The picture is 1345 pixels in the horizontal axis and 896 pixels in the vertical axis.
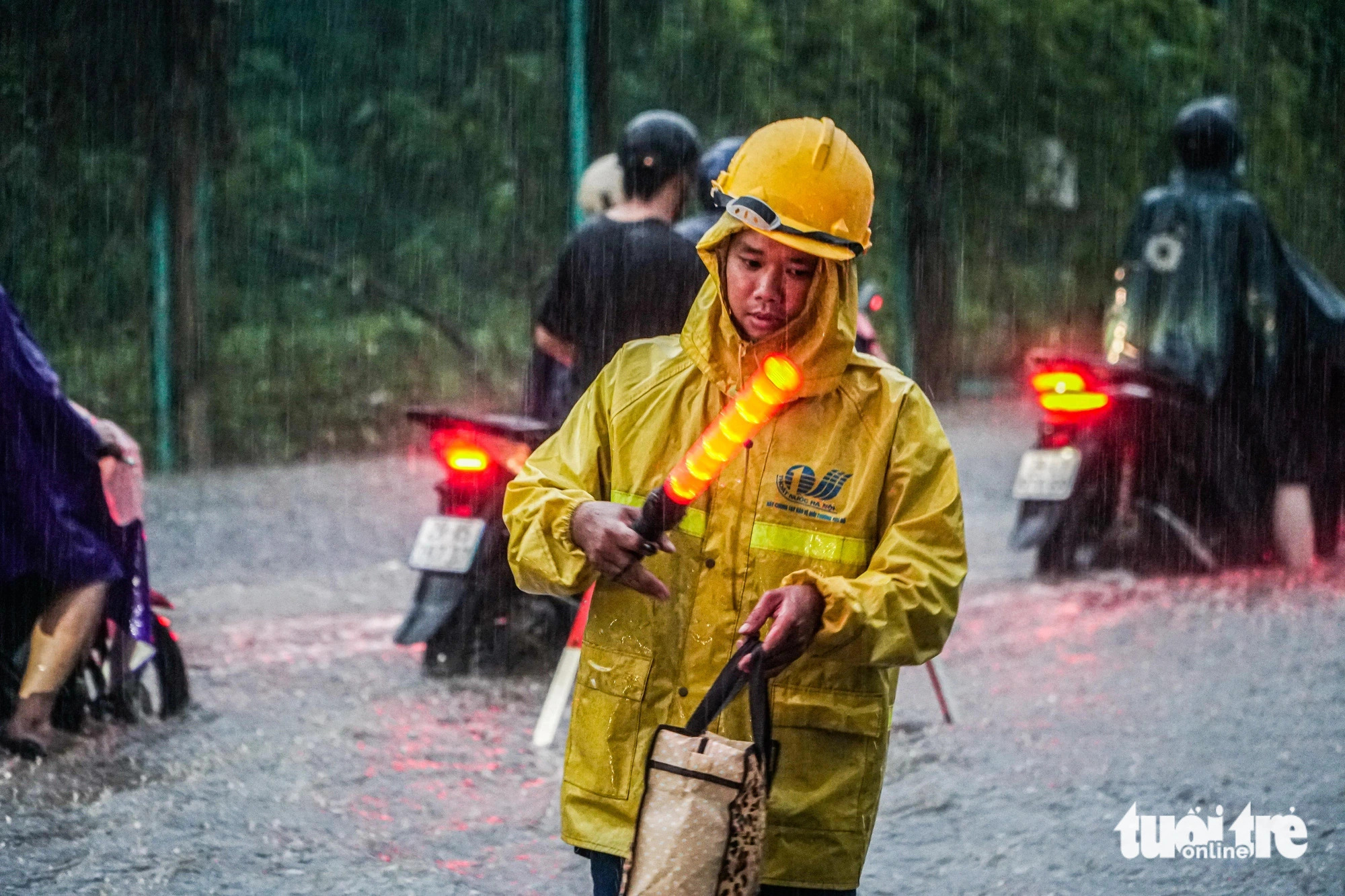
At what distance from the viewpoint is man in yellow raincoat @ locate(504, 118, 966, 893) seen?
2816 mm

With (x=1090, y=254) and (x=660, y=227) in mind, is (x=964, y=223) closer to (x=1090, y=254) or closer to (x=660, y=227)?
(x=1090, y=254)

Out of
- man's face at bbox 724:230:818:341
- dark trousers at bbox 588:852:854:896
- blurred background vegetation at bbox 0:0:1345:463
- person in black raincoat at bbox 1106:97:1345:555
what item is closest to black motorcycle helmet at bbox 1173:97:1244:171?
person in black raincoat at bbox 1106:97:1345:555

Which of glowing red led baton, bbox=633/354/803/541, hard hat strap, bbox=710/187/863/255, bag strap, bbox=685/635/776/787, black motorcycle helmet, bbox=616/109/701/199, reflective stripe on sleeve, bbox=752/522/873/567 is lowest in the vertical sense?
bag strap, bbox=685/635/776/787

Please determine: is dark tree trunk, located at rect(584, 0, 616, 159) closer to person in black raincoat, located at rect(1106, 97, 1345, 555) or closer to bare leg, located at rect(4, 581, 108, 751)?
person in black raincoat, located at rect(1106, 97, 1345, 555)

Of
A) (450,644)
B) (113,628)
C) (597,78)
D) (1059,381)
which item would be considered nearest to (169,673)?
(113,628)

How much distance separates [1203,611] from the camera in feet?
26.2

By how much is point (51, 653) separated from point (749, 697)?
363cm

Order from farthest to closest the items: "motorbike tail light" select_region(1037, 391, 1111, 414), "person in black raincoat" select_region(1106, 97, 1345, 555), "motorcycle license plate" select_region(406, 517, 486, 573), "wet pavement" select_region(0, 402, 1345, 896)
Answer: "person in black raincoat" select_region(1106, 97, 1345, 555) → "motorbike tail light" select_region(1037, 391, 1111, 414) → "motorcycle license plate" select_region(406, 517, 486, 573) → "wet pavement" select_region(0, 402, 1345, 896)

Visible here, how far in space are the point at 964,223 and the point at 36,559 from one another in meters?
15.1

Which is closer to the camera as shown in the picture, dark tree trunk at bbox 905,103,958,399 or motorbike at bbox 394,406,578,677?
motorbike at bbox 394,406,578,677

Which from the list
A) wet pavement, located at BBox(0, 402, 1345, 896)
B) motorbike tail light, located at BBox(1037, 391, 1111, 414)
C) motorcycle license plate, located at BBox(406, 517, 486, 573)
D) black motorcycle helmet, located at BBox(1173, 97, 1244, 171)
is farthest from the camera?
black motorcycle helmet, located at BBox(1173, 97, 1244, 171)

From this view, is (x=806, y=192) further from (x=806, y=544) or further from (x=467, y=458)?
(x=467, y=458)

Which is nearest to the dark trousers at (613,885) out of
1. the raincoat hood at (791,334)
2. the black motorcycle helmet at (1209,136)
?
the raincoat hood at (791,334)

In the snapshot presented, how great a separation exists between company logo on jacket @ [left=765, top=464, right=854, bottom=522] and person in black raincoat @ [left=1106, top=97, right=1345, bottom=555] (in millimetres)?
6384
